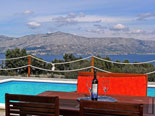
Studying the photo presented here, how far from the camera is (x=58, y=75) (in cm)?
877

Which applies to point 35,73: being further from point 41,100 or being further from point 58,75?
point 41,100

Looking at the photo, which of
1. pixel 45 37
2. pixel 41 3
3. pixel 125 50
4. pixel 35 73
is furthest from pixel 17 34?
pixel 35 73

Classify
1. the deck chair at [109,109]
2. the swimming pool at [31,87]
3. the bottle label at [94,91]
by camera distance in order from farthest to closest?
the swimming pool at [31,87], the bottle label at [94,91], the deck chair at [109,109]

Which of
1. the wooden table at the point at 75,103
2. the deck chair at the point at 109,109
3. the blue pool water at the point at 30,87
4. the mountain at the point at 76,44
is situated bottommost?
the blue pool water at the point at 30,87

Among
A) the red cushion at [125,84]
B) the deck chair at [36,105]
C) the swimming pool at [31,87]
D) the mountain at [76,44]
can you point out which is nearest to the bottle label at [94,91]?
the deck chair at [36,105]

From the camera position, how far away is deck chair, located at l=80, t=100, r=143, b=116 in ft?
5.55

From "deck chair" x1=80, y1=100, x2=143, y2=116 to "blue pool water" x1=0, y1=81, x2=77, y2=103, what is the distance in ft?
16.7

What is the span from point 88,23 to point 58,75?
18883 mm

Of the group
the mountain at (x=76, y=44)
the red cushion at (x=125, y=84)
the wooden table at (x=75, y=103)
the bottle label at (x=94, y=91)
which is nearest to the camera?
the wooden table at (x=75, y=103)

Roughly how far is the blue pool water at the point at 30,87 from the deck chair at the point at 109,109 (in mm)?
5085

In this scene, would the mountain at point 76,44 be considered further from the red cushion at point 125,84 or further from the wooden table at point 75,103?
the wooden table at point 75,103

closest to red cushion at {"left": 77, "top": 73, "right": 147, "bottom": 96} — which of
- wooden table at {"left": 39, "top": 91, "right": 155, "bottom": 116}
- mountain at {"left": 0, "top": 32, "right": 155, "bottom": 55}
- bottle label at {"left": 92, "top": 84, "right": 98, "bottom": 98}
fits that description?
wooden table at {"left": 39, "top": 91, "right": 155, "bottom": 116}

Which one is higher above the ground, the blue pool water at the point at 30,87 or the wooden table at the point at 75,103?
the wooden table at the point at 75,103

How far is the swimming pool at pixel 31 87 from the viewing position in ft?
22.6
